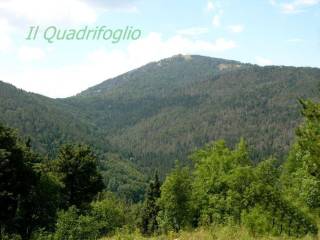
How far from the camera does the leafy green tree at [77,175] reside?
43.4 m

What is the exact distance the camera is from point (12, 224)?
1464 inches

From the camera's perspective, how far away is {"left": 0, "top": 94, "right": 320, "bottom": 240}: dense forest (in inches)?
926

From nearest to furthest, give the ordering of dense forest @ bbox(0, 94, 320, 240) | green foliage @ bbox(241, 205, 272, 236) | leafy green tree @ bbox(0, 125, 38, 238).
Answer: green foliage @ bbox(241, 205, 272, 236) → dense forest @ bbox(0, 94, 320, 240) → leafy green tree @ bbox(0, 125, 38, 238)

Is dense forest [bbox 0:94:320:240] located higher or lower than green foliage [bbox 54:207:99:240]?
higher

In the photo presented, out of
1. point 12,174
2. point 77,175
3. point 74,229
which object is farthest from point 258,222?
point 77,175

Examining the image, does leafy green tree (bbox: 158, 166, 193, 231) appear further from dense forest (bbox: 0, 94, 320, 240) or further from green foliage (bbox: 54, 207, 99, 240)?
green foliage (bbox: 54, 207, 99, 240)

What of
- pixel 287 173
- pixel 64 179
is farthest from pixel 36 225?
pixel 287 173

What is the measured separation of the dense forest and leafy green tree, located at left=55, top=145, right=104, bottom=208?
0.10 metres

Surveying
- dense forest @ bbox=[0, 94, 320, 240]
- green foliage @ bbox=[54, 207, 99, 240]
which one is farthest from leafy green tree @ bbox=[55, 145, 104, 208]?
green foliage @ bbox=[54, 207, 99, 240]

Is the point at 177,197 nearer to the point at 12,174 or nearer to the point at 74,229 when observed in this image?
the point at 12,174

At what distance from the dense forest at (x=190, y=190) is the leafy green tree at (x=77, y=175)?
0.32 feet

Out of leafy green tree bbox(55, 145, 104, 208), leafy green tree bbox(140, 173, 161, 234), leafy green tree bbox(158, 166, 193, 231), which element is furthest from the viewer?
leafy green tree bbox(140, 173, 161, 234)

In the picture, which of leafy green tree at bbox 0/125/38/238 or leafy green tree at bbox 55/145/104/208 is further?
leafy green tree at bbox 55/145/104/208

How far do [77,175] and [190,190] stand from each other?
455 inches
